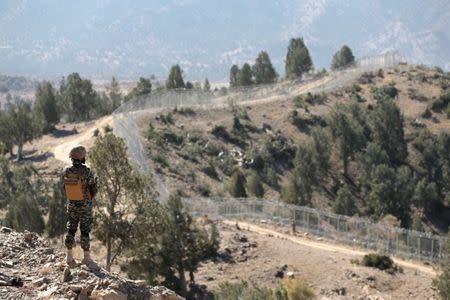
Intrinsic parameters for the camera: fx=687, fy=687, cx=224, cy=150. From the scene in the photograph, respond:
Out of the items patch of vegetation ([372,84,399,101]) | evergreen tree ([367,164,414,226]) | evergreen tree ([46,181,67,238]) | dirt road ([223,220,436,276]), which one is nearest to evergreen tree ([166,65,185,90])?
patch of vegetation ([372,84,399,101])

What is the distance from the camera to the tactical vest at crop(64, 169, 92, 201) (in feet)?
37.6

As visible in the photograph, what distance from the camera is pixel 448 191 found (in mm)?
61875

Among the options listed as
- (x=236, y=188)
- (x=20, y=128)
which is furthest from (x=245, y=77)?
(x=236, y=188)

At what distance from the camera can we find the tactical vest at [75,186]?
1145 cm

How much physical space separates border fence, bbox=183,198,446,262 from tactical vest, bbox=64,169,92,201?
24280 millimetres

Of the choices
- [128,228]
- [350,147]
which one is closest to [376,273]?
[128,228]

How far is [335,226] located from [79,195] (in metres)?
26.3

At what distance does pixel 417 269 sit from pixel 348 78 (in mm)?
58187

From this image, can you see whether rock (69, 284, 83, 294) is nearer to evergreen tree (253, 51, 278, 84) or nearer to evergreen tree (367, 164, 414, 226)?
evergreen tree (367, 164, 414, 226)

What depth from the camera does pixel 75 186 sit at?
37.9 feet

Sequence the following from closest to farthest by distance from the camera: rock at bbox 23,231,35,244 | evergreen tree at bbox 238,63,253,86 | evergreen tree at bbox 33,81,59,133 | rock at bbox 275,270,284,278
Answer: rock at bbox 23,231,35,244
rock at bbox 275,270,284,278
evergreen tree at bbox 33,81,59,133
evergreen tree at bbox 238,63,253,86

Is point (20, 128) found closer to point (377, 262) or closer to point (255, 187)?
point (255, 187)

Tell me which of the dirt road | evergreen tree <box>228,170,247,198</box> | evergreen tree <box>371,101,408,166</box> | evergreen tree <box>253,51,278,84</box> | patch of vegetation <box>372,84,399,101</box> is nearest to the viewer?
the dirt road

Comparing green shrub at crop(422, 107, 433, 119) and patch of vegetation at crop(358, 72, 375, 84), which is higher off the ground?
patch of vegetation at crop(358, 72, 375, 84)
